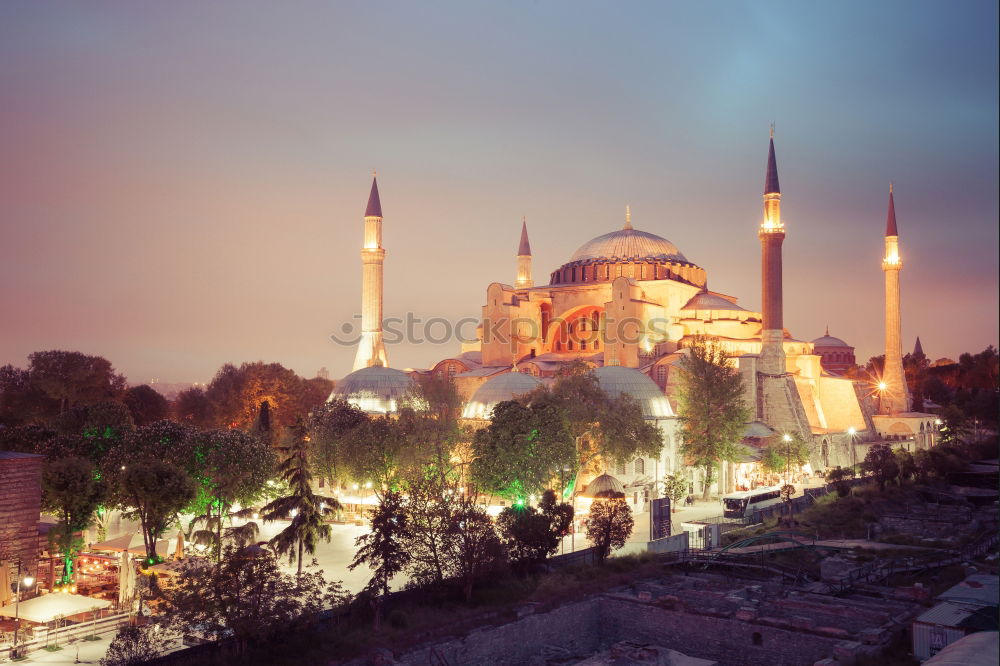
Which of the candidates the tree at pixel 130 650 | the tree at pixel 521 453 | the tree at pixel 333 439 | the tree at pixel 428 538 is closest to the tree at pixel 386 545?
the tree at pixel 428 538

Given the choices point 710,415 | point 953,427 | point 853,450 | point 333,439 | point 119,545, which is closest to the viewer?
point 119,545

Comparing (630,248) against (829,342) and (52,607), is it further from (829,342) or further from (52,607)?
(52,607)

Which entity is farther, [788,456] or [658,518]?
[788,456]

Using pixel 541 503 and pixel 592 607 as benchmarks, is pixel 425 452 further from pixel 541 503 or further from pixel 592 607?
pixel 592 607

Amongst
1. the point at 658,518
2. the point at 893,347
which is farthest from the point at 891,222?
the point at 658,518

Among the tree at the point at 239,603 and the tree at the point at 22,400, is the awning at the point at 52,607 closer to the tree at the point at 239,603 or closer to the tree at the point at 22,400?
the tree at the point at 239,603

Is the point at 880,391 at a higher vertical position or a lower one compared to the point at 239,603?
higher

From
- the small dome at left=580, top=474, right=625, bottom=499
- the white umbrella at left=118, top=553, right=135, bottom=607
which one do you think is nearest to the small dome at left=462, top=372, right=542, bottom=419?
the small dome at left=580, top=474, right=625, bottom=499

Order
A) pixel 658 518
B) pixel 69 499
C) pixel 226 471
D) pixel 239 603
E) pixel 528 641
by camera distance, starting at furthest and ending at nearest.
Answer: pixel 658 518 < pixel 226 471 < pixel 69 499 < pixel 528 641 < pixel 239 603
